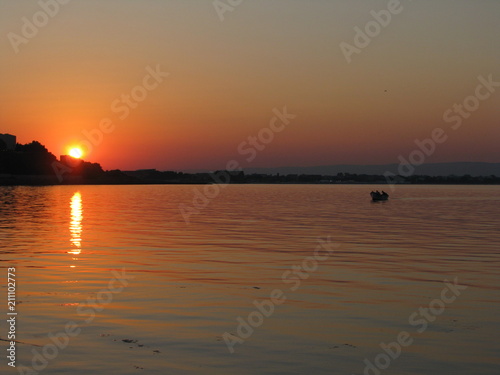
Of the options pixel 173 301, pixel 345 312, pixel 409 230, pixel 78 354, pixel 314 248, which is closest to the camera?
pixel 78 354

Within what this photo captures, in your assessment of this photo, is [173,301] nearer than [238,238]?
Yes

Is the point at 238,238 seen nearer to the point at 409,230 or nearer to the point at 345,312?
the point at 409,230

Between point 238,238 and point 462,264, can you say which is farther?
point 238,238

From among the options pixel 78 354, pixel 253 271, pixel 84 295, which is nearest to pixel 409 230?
pixel 253 271

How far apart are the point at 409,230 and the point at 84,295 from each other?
114 ft

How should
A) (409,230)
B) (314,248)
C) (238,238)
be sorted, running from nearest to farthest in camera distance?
(314,248)
(238,238)
(409,230)

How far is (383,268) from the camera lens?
2773 centimetres

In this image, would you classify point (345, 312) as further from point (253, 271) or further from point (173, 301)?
point (253, 271)

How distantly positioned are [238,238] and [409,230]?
1595 cm

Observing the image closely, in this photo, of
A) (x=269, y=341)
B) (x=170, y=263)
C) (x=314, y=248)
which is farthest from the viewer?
(x=314, y=248)

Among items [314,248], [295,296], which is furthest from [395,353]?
[314,248]

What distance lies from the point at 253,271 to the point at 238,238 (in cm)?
1487

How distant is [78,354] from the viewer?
13.9m

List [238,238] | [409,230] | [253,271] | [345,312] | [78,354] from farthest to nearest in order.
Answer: [409,230]
[238,238]
[253,271]
[345,312]
[78,354]
